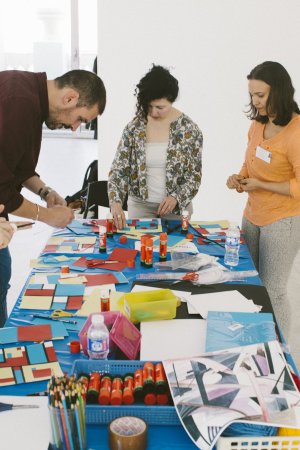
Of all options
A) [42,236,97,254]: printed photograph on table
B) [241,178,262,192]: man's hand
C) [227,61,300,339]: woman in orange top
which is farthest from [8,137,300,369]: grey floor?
[42,236,97,254]: printed photograph on table

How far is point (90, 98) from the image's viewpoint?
182 centimetres

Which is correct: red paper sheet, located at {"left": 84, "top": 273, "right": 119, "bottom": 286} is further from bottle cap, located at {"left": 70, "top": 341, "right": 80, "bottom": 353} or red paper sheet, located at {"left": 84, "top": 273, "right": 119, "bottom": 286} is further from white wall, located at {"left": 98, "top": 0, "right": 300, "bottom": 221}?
white wall, located at {"left": 98, "top": 0, "right": 300, "bottom": 221}

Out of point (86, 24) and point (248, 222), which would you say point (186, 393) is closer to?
point (248, 222)

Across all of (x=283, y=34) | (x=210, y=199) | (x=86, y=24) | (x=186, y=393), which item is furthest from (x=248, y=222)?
(x=86, y=24)

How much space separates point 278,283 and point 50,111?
1286 mm

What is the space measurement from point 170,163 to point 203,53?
1747 mm

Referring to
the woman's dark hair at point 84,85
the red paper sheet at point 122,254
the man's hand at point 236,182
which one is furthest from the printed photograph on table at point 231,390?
the man's hand at point 236,182

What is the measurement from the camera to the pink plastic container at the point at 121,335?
4.12 feet

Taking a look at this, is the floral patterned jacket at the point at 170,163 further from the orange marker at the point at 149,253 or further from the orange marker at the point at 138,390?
the orange marker at the point at 138,390

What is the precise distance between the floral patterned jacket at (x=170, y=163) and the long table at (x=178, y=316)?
0.21 metres

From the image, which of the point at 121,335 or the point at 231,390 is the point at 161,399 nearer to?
the point at 231,390

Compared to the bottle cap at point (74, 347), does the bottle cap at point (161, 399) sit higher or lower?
higher

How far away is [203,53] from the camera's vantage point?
12.3 ft

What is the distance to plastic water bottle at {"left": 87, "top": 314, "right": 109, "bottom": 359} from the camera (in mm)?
1186
